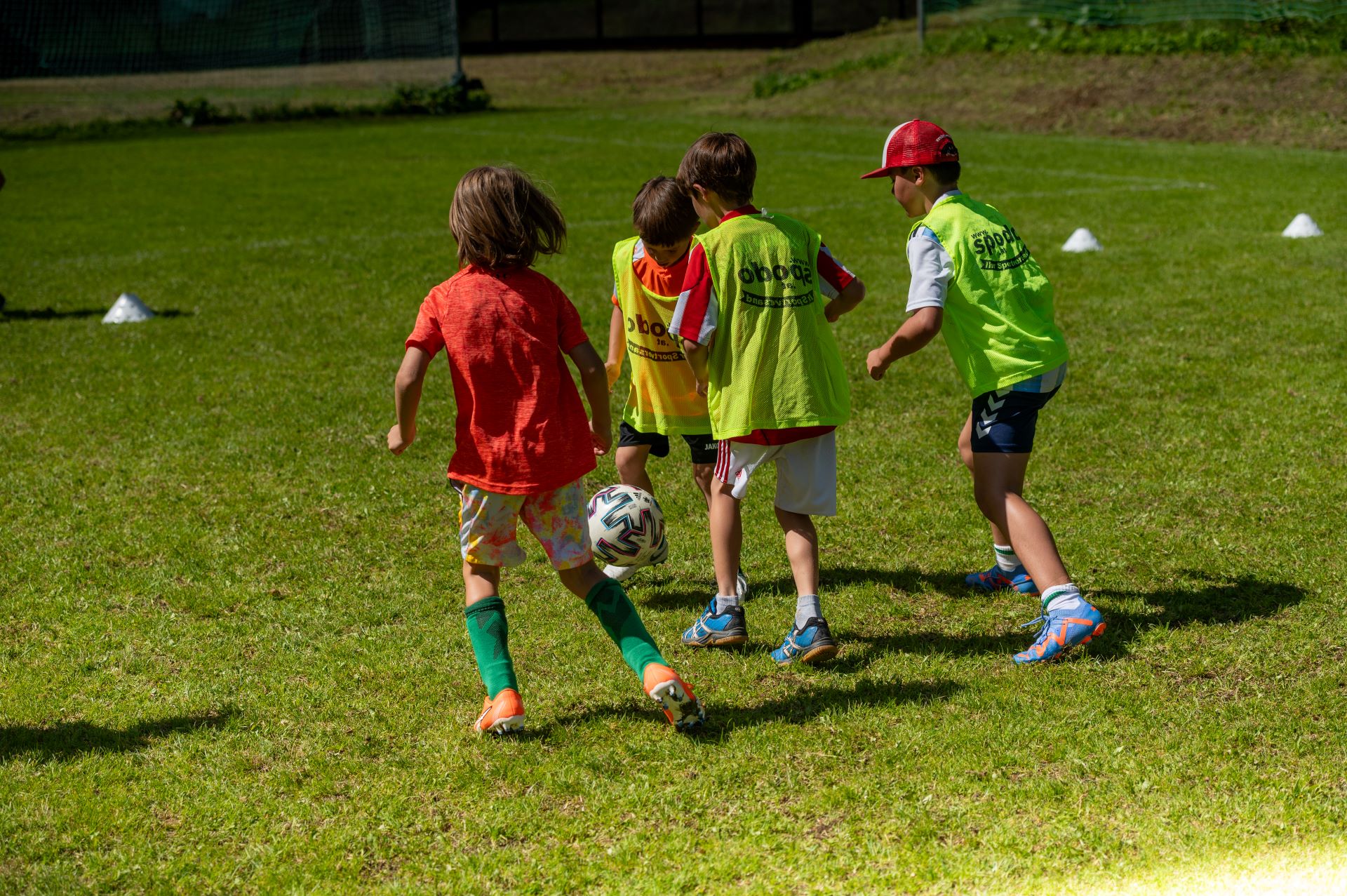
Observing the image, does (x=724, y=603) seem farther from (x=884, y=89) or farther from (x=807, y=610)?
(x=884, y=89)

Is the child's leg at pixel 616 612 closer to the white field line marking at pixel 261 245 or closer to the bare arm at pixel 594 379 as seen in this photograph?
the bare arm at pixel 594 379

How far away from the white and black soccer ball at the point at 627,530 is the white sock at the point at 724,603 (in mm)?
584

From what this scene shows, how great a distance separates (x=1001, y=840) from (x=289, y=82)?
34666 mm

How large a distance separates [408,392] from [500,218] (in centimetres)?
53

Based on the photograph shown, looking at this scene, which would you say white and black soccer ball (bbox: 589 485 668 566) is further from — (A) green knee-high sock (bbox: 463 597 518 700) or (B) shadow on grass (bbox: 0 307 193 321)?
(B) shadow on grass (bbox: 0 307 193 321)

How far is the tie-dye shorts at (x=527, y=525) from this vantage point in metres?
3.71

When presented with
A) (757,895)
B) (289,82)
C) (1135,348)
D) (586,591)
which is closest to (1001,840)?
(757,895)

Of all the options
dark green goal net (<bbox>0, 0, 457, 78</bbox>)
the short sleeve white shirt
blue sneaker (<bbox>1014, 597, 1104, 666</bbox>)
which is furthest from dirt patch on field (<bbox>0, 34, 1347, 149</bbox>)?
blue sneaker (<bbox>1014, 597, 1104, 666</bbox>)

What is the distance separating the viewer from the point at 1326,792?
326 cm

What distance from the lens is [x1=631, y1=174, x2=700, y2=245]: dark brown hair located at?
4309mm

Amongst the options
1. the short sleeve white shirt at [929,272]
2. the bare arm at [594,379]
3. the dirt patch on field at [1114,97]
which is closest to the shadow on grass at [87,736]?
the bare arm at [594,379]

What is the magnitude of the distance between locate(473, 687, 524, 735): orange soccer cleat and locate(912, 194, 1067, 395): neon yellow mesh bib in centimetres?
168

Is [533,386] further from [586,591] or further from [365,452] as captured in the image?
[365,452]

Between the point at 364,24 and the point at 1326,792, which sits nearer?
the point at 1326,792
